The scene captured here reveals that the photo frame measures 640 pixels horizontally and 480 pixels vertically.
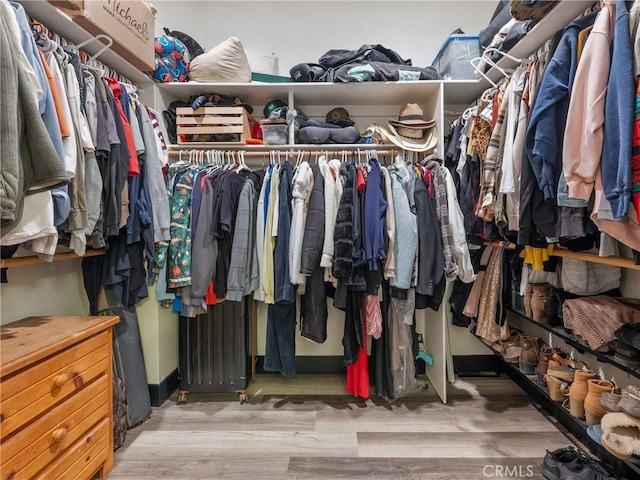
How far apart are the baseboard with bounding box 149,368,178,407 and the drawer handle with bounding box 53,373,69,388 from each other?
3.06ft

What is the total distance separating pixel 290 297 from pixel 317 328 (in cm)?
25

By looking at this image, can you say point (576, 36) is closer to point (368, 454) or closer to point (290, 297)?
point (290, 297)

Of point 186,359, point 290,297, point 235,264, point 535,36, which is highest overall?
point 535,36

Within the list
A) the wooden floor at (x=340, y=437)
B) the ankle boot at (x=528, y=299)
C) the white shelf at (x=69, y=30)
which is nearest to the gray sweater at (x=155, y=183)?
the white shelf at (x=69, y=30)

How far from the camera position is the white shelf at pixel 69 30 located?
4.51ft

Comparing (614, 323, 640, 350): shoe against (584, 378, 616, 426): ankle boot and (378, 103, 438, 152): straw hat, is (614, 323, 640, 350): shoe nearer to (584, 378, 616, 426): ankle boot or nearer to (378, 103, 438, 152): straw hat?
(584, 378, 616, 426): ankle boot

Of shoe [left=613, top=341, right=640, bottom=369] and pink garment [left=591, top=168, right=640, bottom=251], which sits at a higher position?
pink garment [left=591, top=168, right=640, bottom=251]

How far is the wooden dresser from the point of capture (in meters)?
1.05

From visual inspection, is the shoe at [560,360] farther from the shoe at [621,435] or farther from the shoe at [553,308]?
the shoe at [621,435]

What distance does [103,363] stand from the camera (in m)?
1.47

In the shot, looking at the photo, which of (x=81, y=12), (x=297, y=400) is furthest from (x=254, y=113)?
(x=297, y=400)

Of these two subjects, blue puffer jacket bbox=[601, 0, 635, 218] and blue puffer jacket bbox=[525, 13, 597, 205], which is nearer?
blue puffer jacket bbox=[601, 0, 635, 218]

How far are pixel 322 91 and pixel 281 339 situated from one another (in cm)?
167

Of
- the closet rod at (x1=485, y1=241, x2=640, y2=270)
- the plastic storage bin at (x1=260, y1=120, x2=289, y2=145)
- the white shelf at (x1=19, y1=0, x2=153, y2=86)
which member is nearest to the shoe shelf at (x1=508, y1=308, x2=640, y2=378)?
the closet rod at (x1=485, y1=241, x2=640, y2=270)
